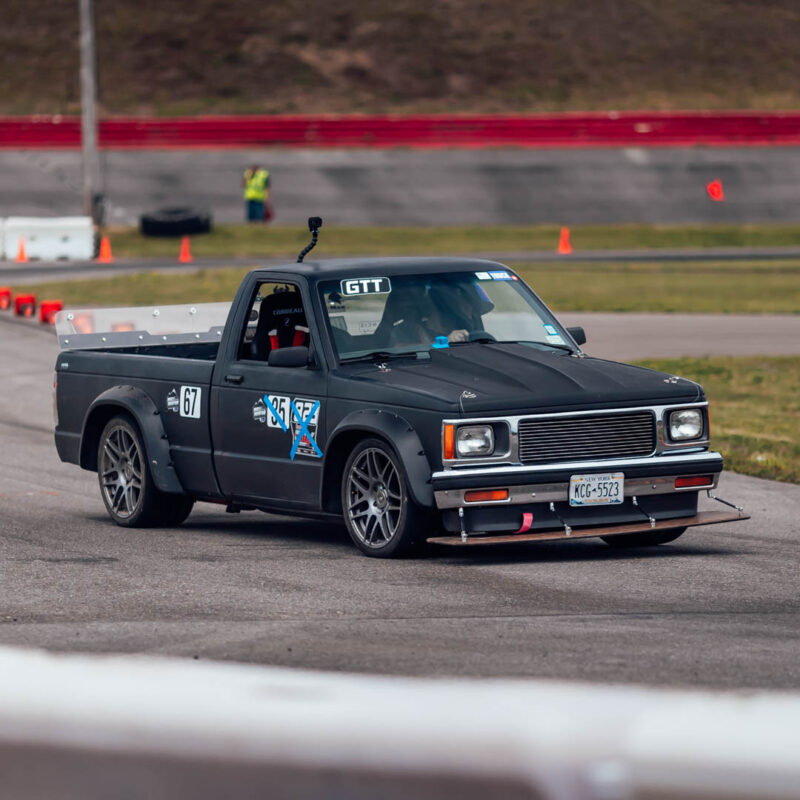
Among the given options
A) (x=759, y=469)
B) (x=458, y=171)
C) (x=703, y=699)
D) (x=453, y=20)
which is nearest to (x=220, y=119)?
(x=458, y=171)

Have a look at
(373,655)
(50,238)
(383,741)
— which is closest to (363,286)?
(373,655)

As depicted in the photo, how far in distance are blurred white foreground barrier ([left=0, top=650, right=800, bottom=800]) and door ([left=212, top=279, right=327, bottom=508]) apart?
24.6ft

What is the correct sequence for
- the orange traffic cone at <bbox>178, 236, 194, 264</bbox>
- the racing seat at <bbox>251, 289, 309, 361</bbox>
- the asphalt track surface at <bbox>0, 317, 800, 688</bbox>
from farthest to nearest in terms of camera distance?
the orange traffic cone at <bbox>178, 236, 194, 264</bbox>, the racing seat at <bbox>251, 289, 309, 361</bbox>, the asphalt track surface at <bbox>0, 317, 800, 688</bbox>

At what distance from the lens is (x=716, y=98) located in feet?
209

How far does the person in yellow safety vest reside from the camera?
4909 cm

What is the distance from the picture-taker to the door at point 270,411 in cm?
986

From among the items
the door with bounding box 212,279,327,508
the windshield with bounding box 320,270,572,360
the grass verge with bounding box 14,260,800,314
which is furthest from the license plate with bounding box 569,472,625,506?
the grass verge with bounding box 14,260,800,314

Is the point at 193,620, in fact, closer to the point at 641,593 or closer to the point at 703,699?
the point at 641,593

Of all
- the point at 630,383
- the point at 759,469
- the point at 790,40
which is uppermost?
the point at 790,40

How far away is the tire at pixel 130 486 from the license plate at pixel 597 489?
2.85 m

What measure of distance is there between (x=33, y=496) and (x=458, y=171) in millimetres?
42270

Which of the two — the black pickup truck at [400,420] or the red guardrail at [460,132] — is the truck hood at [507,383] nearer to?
the black pickup truck at [400,420]

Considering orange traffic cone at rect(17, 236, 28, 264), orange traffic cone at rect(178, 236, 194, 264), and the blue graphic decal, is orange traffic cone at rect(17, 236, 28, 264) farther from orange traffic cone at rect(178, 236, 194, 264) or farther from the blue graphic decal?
the blue graphic decal

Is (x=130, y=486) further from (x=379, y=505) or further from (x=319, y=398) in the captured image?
(x=379, y=505)
